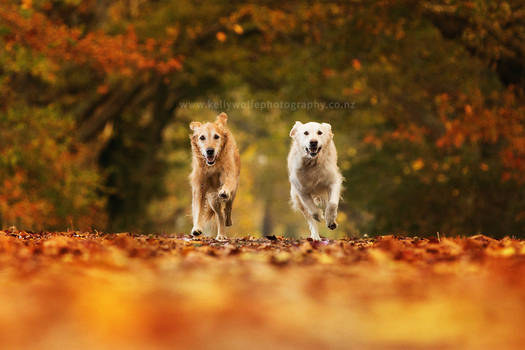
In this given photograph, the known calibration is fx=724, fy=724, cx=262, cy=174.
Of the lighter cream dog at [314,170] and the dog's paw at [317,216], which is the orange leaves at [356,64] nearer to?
the lighter cream dog at [314,170]

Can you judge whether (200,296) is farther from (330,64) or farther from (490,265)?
(330,64)

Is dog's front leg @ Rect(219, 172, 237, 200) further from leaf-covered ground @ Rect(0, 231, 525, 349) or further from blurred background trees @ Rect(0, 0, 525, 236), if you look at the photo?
blurred background trees @ Rect(0, 0, 525, 236)

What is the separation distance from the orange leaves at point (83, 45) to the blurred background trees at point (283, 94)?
0.12 feet

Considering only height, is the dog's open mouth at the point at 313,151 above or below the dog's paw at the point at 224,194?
above

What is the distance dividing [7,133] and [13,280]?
43.2 ft

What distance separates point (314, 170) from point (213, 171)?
130cm

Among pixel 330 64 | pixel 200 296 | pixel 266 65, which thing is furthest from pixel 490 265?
pixel 266 65

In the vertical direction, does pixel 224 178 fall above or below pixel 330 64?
below

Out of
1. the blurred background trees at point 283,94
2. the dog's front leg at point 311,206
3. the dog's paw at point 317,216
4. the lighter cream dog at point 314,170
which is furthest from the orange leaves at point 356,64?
the dog's paw at point 317,216

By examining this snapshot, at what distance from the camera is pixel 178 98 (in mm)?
24469

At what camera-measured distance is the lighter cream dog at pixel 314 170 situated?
8867 mm

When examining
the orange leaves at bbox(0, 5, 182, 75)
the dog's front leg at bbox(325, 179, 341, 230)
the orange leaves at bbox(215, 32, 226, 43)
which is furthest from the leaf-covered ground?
the orange leaves at bbox(215, 32, 226, 43)

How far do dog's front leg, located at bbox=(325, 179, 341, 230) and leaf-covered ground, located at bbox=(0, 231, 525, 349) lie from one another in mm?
3851

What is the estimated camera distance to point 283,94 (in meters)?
20.0
